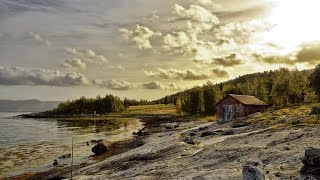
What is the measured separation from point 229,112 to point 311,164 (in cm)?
8096

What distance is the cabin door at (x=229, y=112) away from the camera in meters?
107

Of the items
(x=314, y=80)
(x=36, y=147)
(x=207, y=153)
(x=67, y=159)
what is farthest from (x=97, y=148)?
(x=314, y=80)

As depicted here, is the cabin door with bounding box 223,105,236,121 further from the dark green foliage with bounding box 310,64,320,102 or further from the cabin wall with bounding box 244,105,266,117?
the dark green foliage with bounding box 310,64,320,102

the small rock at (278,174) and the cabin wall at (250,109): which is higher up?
the cabin wall at (250,109)

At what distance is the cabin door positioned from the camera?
10694 centimetres

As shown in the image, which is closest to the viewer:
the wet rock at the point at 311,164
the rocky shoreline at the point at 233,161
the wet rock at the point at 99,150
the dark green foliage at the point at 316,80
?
the wet rock at the point at 311,164

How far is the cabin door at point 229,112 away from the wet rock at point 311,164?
262 ft

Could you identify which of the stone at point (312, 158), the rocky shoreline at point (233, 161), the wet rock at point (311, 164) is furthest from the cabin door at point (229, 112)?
the stone at point (312, 158)

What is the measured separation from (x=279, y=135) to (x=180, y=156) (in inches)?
467

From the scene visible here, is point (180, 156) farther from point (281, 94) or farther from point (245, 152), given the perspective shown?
point (281, 94)

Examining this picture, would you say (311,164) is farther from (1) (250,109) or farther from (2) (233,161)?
(1) (250,109)

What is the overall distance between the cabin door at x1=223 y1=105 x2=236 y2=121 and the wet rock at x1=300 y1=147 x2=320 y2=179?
79824 mm

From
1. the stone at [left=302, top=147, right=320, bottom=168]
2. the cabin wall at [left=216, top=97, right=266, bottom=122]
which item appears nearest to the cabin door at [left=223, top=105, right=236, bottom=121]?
the cabin wall at [left=216, top=97, right=266, bottom=122]

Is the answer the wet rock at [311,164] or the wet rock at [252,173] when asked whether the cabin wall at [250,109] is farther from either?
the wet rock at [252,173]
